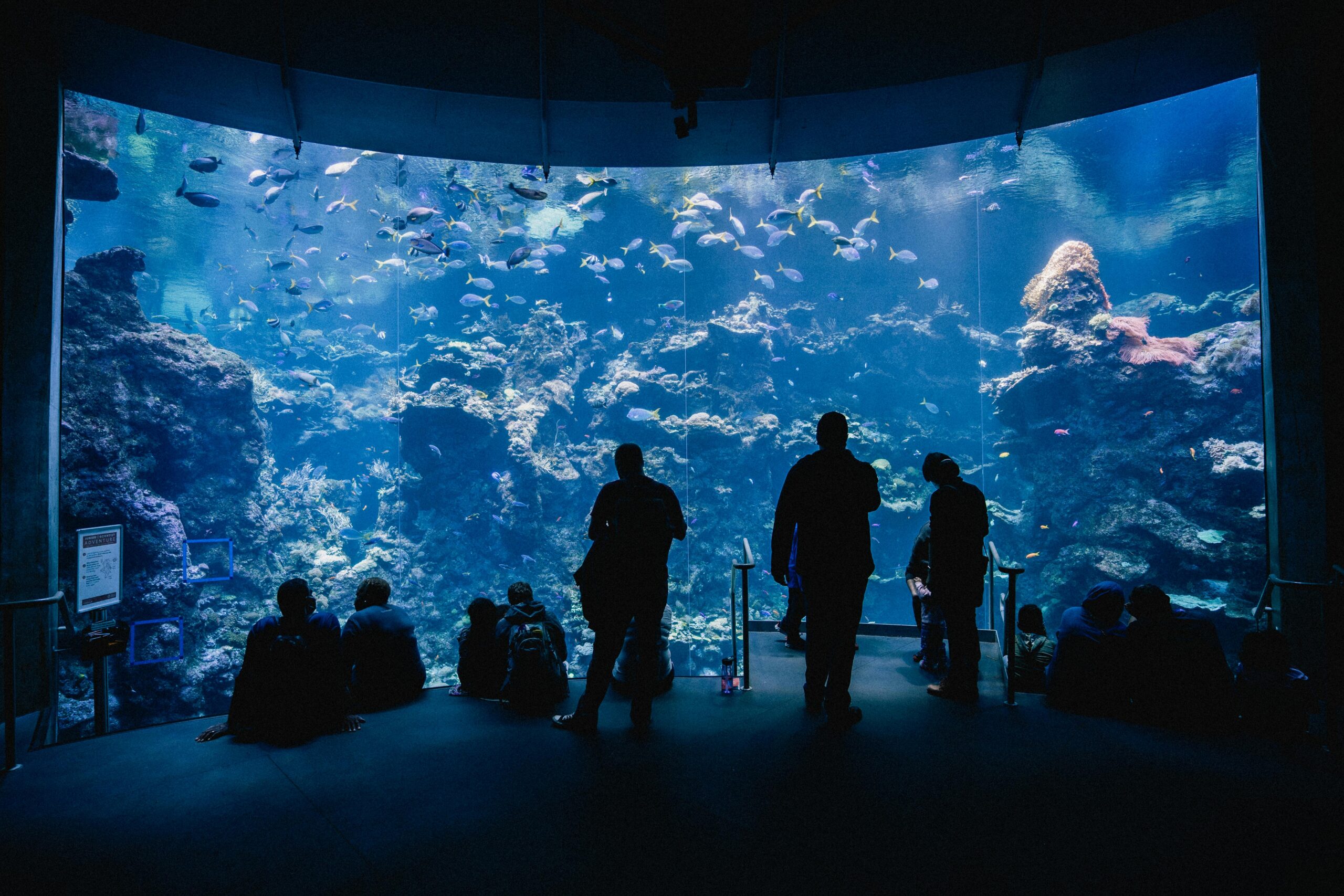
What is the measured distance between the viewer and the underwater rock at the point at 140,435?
9.57 metres

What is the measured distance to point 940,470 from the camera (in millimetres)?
4094

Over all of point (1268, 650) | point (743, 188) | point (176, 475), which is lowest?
point (1268, 650)

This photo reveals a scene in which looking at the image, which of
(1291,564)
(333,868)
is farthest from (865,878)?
(1291,564)

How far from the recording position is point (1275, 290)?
425 cm

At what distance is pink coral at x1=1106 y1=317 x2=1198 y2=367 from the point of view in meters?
14.9

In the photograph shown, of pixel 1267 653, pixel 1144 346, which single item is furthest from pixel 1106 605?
pixel 1144 346

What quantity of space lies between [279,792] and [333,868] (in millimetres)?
901

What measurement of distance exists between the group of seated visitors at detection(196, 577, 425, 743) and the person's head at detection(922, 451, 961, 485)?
4274mm

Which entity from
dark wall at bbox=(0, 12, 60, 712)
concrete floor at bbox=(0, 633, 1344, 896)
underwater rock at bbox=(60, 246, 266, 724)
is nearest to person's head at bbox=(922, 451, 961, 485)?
concrete floor at bbox=(0, 633, 1344, 896)

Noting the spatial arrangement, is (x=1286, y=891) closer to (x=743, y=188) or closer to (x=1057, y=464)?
(x=1057, y=464)

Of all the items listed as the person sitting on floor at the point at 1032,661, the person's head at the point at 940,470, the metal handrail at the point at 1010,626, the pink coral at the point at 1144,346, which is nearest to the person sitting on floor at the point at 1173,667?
the person sitting on floor at the point at 1032,661

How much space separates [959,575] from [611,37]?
4611 millimetres

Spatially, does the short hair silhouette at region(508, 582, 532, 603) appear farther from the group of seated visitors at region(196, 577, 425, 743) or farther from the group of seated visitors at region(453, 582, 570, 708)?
the group of seated visitors at region(196, 577, 425, 743)

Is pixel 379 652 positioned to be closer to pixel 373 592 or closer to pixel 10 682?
pixel 373 592
